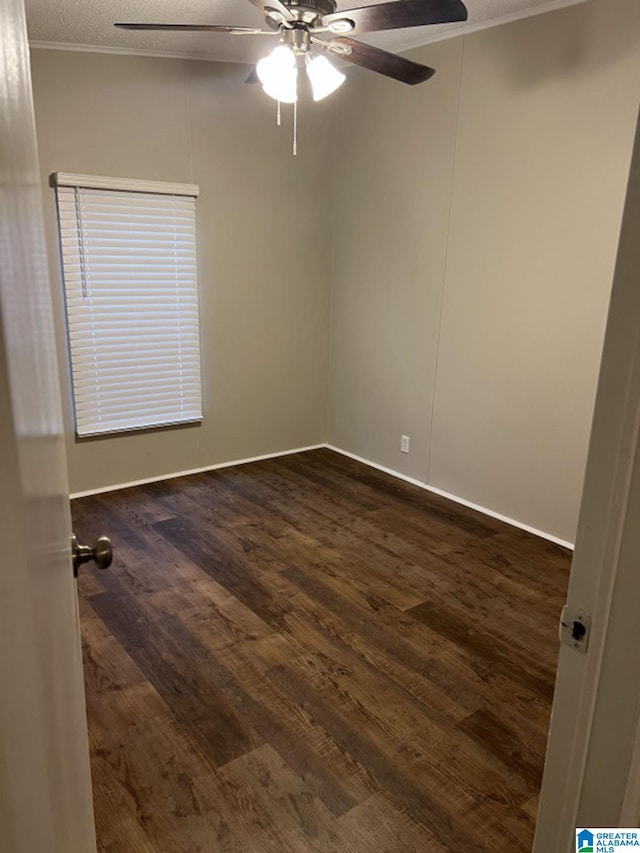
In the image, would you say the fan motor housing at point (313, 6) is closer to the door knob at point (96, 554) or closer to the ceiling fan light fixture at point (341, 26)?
the ceiling fan light fixture at point (341, 26)

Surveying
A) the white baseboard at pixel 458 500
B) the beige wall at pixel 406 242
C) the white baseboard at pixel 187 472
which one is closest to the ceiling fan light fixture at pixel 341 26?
the beige wall at pixel 406 242

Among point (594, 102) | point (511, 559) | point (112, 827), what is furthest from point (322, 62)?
point (112, 827)

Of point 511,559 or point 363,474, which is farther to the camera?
point 363,474

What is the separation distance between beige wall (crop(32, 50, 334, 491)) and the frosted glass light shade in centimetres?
146

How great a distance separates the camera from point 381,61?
7.97ft

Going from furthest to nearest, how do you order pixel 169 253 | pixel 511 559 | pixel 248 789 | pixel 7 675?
pixel 169 253 < pixel 511 559 < pixel 248 789 < pixel 7 675

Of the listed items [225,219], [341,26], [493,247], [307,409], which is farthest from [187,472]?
[341,26]

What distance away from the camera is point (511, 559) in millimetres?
3074

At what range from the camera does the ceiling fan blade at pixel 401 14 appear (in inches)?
76.1

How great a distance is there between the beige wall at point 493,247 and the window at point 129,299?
1.25 m

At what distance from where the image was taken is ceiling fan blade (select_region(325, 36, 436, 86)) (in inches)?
90.8

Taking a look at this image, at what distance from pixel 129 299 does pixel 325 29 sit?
207 centimetres

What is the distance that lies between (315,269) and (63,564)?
3.84 meters

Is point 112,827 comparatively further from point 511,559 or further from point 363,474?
point 363,474
